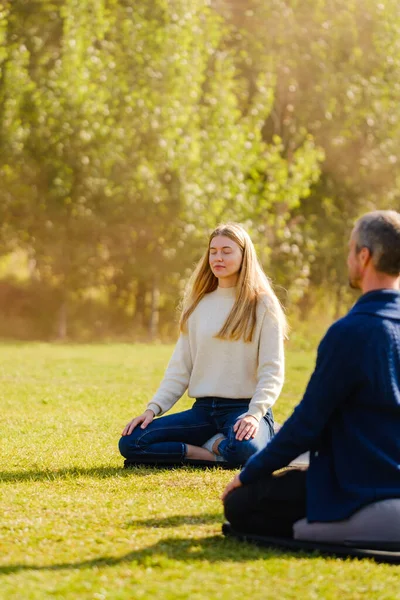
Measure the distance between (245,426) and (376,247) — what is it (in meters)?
2.44

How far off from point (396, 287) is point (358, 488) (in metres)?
0.99

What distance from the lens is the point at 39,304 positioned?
81.0 feet

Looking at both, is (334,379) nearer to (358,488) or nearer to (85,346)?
(358,488)

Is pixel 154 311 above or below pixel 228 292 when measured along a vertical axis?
below

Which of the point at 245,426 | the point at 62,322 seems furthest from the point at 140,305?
the point at 245,426

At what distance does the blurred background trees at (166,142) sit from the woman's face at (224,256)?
51.7 feet

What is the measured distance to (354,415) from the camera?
14.9ft

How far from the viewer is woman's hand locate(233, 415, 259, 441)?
21.2 feet

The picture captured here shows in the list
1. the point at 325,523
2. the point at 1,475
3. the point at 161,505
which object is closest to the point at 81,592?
the point at 325,523

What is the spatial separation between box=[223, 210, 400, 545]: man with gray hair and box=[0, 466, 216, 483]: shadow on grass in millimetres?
2232

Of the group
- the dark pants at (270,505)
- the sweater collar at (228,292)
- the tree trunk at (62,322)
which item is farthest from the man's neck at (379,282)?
the tree trunk at (62,322)

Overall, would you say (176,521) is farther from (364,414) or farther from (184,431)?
(184,431)

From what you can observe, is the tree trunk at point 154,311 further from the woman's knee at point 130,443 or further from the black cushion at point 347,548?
the black cushion at point 347,548

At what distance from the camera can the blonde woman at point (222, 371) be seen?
6.87 m
